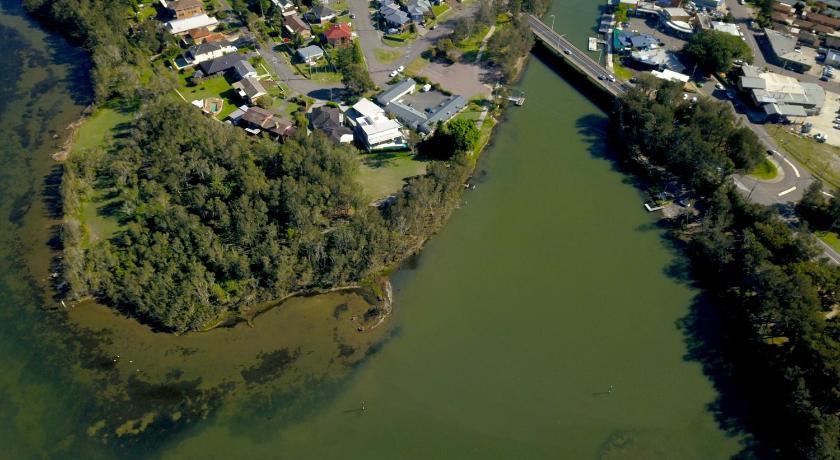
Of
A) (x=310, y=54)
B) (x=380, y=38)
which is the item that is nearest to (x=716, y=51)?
(x=380, y=38)

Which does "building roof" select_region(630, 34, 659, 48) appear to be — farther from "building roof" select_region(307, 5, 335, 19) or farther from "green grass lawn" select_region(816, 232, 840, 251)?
"building roof" select_region(307, 5, 335, 19)

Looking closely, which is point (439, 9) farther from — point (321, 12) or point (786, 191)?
point (786, 191)

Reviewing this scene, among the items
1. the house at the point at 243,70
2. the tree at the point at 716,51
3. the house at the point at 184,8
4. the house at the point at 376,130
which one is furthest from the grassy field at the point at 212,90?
the tree at the point at 716,51

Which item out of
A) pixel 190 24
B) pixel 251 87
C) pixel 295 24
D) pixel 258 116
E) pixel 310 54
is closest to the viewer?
pixel 258 116

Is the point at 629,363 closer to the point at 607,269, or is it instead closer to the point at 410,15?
the point at 607,269

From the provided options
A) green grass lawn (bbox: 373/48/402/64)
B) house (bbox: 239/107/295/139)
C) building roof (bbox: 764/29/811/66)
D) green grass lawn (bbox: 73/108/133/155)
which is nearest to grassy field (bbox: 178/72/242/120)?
house (bbox: 239/107/295/139)
